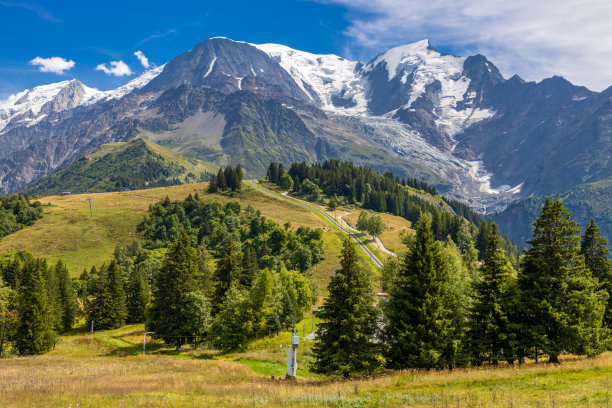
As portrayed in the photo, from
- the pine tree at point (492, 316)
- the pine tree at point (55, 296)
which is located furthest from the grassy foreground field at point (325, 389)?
the pine tree at point (55, 296)

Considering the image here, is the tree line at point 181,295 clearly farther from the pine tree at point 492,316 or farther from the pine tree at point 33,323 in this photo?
the pine tree at point 492,316

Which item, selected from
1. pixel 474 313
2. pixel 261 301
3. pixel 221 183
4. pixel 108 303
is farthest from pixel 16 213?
pixel 474 313

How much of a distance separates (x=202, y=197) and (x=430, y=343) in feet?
544

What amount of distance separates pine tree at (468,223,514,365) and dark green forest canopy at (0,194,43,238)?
174 metres

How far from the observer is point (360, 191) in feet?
652

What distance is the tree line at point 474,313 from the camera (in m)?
31.2

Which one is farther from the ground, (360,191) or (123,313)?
(360,191)

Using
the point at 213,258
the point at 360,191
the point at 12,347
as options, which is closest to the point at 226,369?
the point at 12,347

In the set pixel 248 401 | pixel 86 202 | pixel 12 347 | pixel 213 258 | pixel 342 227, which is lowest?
pixel 12 347

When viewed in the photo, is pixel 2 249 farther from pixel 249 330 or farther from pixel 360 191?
pixel 360 191

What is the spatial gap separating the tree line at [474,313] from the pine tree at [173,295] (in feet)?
105

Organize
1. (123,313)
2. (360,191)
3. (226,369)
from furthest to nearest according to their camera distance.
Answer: (360,191)
(123,313)
(226,369)

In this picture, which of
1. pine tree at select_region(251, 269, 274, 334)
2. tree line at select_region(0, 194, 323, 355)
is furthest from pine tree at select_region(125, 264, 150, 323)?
pine tree at select_region(251, 269, 274, 334)

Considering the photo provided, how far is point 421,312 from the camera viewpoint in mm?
31625
